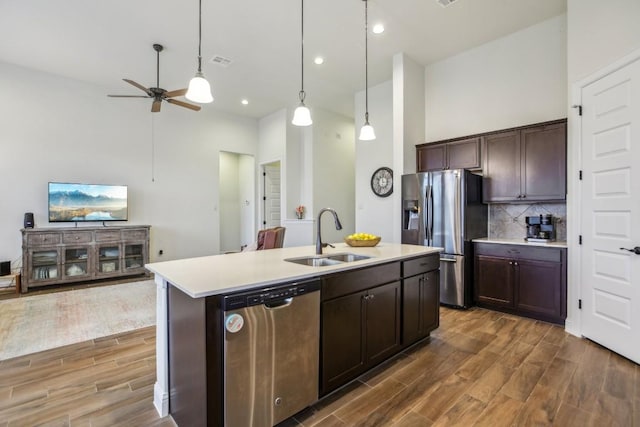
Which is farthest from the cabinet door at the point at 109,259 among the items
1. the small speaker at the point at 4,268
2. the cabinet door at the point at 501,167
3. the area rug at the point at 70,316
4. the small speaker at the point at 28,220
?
the cabinet door at the point at 501,167

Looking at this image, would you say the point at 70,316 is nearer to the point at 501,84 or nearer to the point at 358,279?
the point at 358,279

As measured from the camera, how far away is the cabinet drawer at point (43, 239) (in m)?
4.57

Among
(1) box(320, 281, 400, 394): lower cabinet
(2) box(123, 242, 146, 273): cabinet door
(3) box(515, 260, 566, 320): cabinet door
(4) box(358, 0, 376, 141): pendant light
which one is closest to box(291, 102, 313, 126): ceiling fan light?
(4) box(358, 0, 376, 141): pendant light

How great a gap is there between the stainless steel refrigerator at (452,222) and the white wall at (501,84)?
3.45 feet

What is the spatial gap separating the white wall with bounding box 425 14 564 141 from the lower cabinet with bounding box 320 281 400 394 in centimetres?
321

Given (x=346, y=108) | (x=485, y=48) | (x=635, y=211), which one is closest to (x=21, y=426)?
(x=635, y=211)

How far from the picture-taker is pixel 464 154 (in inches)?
166

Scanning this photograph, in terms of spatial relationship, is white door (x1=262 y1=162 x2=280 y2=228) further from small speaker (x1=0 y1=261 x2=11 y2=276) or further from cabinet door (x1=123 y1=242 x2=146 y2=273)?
small speaker (x1=0 y1=261 x2=11 y2=276)

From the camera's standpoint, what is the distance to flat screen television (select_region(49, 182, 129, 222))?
16.6ft

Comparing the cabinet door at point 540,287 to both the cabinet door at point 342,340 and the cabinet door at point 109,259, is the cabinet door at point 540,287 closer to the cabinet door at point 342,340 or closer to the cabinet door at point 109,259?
the cabinet door at point 342,340

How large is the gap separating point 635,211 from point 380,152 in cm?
358

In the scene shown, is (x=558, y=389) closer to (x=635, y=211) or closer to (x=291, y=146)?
(x=635, y=211)

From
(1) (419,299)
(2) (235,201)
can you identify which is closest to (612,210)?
(1) (419,299)

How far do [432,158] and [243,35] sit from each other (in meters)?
3.20
